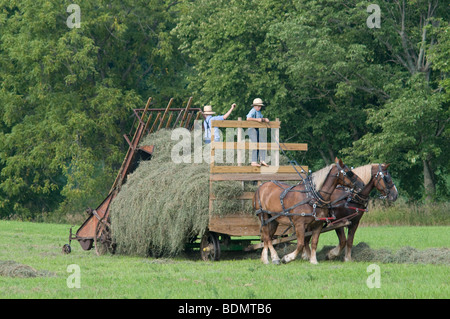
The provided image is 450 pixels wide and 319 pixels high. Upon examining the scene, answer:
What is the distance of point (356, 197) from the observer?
1399cm

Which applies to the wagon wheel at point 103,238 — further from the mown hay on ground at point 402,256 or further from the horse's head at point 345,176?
the horse's head at point 345,176

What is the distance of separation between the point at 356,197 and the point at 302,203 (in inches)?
45.1

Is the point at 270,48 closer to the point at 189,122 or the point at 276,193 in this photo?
the point at 189,122

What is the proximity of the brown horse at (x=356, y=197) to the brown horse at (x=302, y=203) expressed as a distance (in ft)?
1.03

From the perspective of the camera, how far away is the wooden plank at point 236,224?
13.9 meters

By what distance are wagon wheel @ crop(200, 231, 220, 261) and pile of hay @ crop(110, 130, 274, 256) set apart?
0.31 metres

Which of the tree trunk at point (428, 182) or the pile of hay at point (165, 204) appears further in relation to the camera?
the tree trunk at point (428, 182)

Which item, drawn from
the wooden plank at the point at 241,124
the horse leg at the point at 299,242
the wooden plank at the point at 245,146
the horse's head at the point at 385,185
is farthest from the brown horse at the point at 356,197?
the wooden plank at the point at 241,124

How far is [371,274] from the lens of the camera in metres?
11.4

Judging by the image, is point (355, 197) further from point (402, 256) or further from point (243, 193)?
point (243, 193)

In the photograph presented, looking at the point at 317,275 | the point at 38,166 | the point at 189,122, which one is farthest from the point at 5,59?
the point at 317,275

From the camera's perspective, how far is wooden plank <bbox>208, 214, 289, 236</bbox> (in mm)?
13852

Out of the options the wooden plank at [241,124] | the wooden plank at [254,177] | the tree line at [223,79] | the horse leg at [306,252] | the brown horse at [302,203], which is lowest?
the horse leg at [306,252]

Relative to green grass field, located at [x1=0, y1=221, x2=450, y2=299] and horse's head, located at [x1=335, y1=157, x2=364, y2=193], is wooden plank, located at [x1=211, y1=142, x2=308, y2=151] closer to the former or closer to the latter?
horse's head, located at [x1=335, y1=157, x2=364, y2=193]
